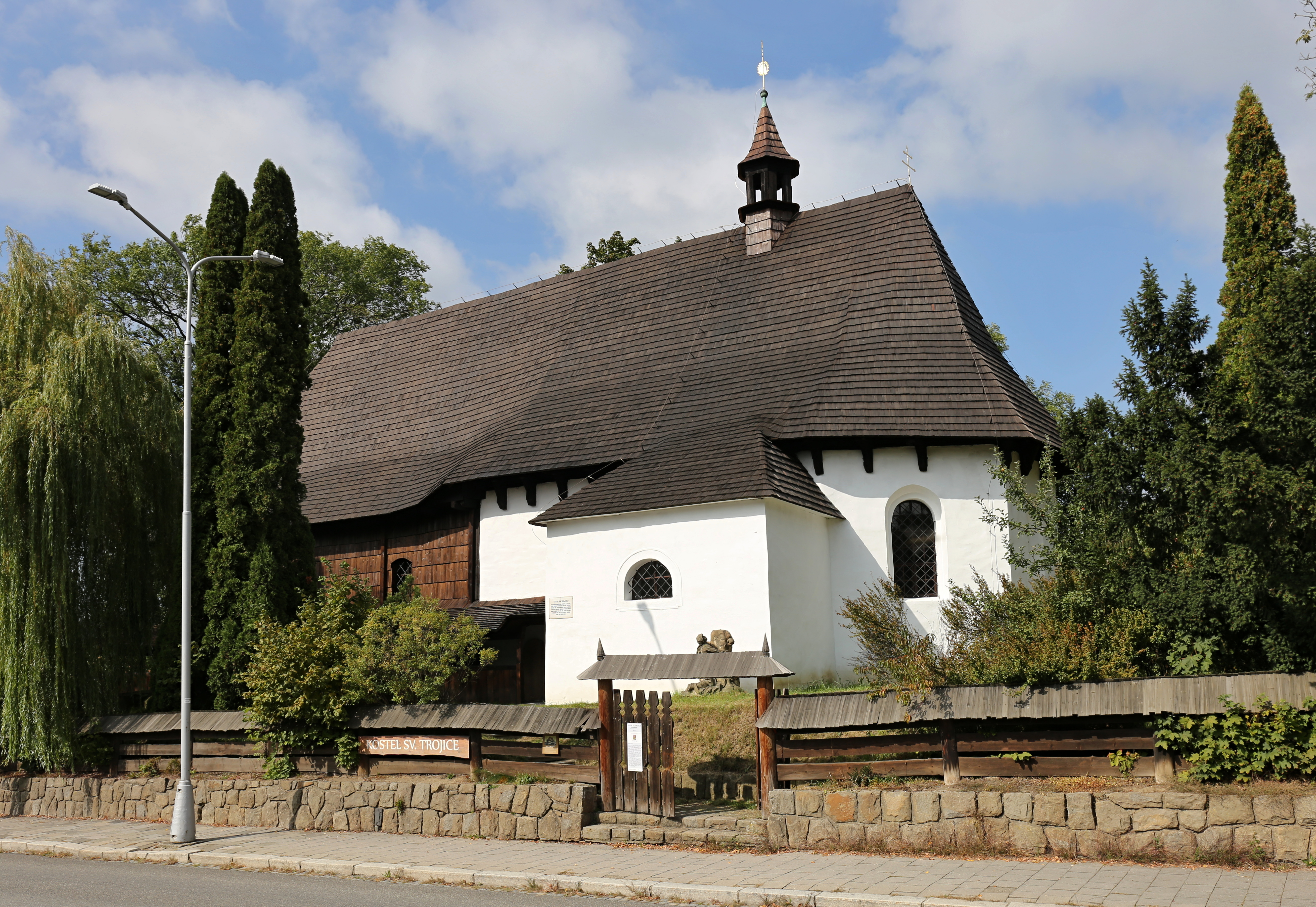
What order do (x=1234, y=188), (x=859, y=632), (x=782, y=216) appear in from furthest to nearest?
(x=782, y=216)
(x=859, y=632)
(x=1234, y=188)

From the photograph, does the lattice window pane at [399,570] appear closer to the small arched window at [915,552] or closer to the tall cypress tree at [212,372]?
the tall cypress tree at [212,372]

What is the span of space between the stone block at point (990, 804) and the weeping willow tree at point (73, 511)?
38.0 ft

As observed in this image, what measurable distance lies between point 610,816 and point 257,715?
515 cm

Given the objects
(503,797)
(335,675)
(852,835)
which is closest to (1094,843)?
(852,835)

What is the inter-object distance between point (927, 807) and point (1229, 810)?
2.47 m

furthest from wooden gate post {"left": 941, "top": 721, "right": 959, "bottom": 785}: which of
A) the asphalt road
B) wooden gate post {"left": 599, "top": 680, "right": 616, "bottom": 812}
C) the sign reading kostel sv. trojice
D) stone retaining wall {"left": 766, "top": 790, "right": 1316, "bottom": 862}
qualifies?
the sign reading kostel sv. trojice

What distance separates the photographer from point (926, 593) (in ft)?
59.5

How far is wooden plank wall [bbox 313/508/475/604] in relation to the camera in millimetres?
21656

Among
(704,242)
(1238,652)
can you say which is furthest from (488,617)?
A: (1238,652)

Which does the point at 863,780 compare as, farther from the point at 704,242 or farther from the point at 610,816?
the point at 704,242

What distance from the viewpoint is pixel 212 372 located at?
52.0ft

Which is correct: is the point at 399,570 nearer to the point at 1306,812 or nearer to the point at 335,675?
the point at 335,675

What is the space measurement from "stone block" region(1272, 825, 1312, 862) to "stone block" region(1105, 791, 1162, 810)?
868 mm

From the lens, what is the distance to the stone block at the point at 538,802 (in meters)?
11.3
